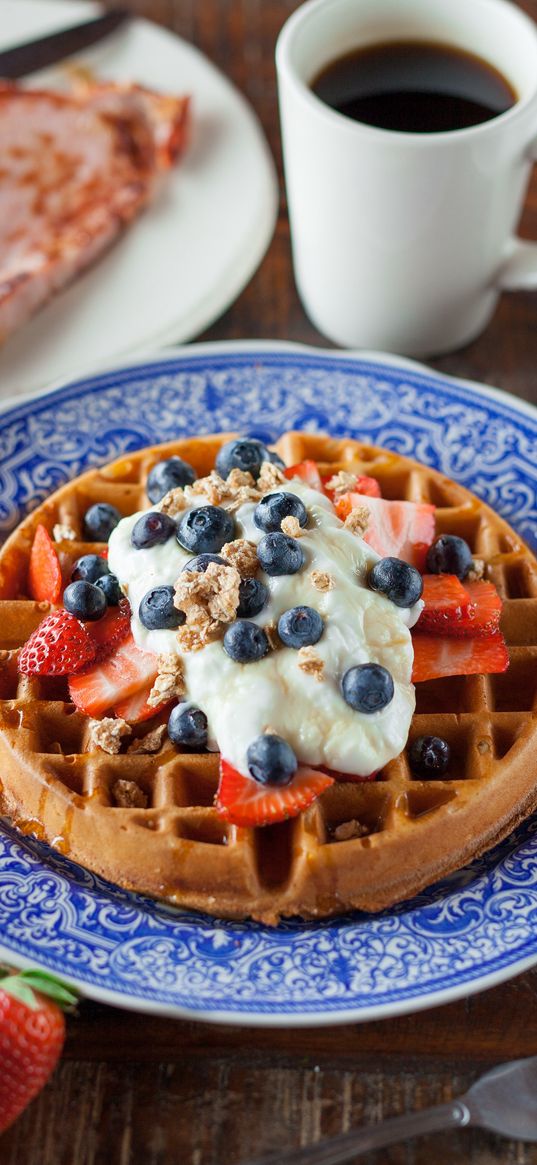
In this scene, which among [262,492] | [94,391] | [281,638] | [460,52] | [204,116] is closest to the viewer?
[281,638]

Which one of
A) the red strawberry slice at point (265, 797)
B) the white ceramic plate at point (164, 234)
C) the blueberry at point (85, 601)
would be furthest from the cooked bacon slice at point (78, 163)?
the red strawberry slice at point (265, 797)

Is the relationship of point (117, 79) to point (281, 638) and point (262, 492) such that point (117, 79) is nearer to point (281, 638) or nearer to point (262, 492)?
point (262, 492)

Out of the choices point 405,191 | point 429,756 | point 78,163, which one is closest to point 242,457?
point 429,756


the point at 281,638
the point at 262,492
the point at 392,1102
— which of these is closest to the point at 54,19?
the point at 262,492

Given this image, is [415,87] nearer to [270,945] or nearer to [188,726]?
[188,726]

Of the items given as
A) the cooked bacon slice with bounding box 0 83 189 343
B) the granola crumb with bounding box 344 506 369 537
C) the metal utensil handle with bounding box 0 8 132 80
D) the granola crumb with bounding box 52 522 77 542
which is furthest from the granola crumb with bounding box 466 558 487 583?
the metal utensil handle with bounding box 0 8 132 80

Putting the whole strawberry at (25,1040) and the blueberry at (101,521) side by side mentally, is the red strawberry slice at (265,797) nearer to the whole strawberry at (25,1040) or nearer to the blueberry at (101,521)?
the whole strawberry at (25,1040)
